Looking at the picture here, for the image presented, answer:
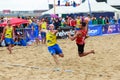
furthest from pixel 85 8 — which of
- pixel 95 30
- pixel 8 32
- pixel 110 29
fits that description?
pixel 8 32

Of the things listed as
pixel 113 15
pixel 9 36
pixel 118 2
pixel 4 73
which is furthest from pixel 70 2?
pixel 4 73

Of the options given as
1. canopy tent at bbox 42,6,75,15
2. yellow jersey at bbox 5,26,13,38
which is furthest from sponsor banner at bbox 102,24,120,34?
yellow jersey at bbox 5,26,13,38

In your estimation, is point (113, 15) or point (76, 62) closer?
point (76, 62)

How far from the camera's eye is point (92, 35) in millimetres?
27266

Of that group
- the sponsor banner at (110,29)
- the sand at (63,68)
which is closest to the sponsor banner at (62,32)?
the sponsor banner at (110,29)

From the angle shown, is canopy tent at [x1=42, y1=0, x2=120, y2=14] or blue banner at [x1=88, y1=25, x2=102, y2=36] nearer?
blue banner at [x1=88, y1=25, x2=102, y2=36]

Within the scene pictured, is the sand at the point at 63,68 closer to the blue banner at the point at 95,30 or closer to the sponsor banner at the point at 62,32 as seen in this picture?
the sponsor banner at the point at 62,32

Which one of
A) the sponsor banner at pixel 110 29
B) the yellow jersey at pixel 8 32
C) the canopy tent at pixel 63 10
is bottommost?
the sponsor banner at pixel 110 29

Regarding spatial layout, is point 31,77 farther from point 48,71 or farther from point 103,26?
point 103,26

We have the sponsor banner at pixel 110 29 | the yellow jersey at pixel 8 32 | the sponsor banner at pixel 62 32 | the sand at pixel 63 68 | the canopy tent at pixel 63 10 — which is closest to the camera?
the sand at pixel 63 68

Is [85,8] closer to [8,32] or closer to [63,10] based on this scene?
[63,10]

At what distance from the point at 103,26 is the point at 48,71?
17987 millimetres

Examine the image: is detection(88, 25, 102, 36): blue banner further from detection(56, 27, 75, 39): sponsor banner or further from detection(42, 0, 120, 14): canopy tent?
detection(42, 0, 120, 14): canopy tent

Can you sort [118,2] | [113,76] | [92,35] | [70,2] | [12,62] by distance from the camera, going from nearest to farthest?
[113,76], [12,62], [92,35], [70,2], [118,2]
